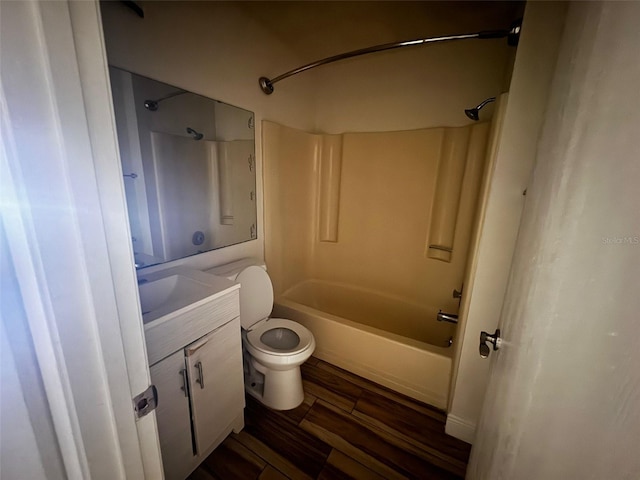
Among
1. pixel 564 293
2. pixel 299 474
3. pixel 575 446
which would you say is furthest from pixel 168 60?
pixel 299 474

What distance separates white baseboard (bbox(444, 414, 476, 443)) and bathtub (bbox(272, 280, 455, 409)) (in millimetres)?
151

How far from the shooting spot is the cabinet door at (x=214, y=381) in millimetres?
1059

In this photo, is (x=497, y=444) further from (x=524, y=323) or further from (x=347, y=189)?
(x=347, y=189)

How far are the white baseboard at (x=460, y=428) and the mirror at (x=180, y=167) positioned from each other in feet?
5.72

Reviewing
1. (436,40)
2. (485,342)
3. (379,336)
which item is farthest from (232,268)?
(436,40)

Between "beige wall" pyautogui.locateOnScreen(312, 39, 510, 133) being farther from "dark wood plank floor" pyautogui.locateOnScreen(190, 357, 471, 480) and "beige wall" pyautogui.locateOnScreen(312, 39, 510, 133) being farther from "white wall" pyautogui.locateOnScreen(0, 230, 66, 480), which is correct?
"white wall" pyautogui.locateOnScreen(0, 230, 66, 480)

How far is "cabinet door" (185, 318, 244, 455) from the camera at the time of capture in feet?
3.47

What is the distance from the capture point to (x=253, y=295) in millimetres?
1619

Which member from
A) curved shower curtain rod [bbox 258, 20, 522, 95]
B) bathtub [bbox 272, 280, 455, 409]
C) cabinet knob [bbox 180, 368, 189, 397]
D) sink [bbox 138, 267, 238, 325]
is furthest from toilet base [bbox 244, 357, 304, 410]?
curved shower curtain rod [bbox 258, 20, 522, 95]

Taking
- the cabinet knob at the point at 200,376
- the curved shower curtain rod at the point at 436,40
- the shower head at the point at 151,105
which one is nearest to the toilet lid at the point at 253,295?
the cabinet knob at the point at 200,376

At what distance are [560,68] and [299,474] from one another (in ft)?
6.00

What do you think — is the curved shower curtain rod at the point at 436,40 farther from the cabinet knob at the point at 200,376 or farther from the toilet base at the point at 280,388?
the toilet base at the point at 280,388

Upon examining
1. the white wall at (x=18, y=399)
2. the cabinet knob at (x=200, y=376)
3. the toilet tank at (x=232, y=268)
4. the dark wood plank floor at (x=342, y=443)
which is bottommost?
the dark wood plank floor at (x=342, y=443)

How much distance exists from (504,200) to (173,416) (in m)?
1.69
